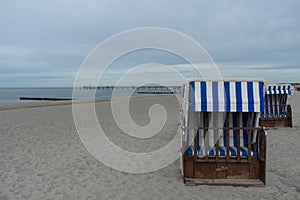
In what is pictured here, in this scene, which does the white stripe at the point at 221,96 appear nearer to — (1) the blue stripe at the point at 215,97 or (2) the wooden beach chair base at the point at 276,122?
(1) the blue stripe at the point at 215,97

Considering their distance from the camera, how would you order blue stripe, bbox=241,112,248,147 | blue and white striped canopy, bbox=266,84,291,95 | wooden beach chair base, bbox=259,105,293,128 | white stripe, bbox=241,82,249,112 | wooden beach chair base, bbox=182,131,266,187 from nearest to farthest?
white stripe, bbox=241,82,249,112, wooden beach chair base, bbox=182,131,266,187, blue stripe, bbox=241,112,248,147, blue and white striped canopy, bbox=266,84,291,95, wooden beach chair base, bbox=259,105,293,128

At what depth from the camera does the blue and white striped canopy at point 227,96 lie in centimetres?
385

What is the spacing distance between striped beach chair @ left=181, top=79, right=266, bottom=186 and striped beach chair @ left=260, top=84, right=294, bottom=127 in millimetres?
5341

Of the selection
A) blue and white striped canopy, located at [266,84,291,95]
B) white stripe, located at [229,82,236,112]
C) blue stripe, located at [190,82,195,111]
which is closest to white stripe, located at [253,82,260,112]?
white stripe, located at [229,82,236,112]

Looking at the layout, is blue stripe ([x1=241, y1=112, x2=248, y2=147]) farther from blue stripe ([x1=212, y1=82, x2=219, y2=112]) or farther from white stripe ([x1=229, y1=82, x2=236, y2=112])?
blue stripe ([x1=212, y1=82, x2=219, y2=112])

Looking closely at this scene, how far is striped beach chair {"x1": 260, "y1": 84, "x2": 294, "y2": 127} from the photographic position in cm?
904

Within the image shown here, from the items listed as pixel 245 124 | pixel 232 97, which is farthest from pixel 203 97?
pixel 245 124

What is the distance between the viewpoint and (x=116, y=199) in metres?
3.78

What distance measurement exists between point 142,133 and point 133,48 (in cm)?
289

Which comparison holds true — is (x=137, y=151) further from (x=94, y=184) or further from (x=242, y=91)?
(x=242, y=91)

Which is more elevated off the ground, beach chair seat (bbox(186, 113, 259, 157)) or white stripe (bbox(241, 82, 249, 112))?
white stripe (bbox(241, 82, 249, 112))

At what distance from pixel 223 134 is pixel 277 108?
599 cm

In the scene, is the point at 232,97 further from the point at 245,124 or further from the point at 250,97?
the point at 245,124

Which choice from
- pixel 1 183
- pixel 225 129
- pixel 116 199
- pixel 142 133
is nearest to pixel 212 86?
pixel 225 129
